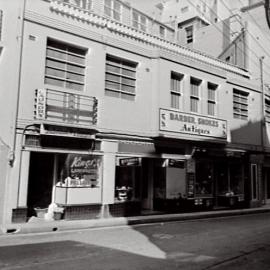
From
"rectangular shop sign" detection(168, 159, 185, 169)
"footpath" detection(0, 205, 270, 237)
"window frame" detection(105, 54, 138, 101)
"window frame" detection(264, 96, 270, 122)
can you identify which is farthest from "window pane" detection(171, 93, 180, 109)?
"window frame" detection(264, 96, 270, 122)

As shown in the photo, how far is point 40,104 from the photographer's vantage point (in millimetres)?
12305

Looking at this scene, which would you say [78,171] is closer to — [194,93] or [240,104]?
[194,93]

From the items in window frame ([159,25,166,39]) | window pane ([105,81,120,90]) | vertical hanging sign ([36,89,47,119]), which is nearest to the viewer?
vertical hanging sign ([36,89,47,119])

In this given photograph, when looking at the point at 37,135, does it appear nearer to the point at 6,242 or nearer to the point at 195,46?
the point at 6,242

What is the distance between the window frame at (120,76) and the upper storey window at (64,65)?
46.9 inches

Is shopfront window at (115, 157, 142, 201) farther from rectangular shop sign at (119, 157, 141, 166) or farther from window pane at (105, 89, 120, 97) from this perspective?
window pane at (105, 89, 120, 97)

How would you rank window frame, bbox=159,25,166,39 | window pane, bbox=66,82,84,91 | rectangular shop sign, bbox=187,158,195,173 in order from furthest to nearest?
window frame, bbox=159,25,166,39 → rectangular shop sign, bbox=187,158,195,173 → window pane, bbox=66,82,84,91

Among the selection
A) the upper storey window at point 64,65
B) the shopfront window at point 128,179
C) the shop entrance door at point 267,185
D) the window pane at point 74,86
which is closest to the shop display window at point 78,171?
the shopfront window at point 128,179

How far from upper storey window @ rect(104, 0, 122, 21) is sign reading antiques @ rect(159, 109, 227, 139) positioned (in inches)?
256

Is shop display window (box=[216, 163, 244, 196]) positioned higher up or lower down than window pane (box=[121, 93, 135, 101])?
lower down

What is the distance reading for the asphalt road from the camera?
683 centimetres

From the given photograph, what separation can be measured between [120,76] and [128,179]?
4610 mm

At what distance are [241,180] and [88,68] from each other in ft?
37.3

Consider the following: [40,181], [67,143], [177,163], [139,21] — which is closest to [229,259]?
[67,143]
